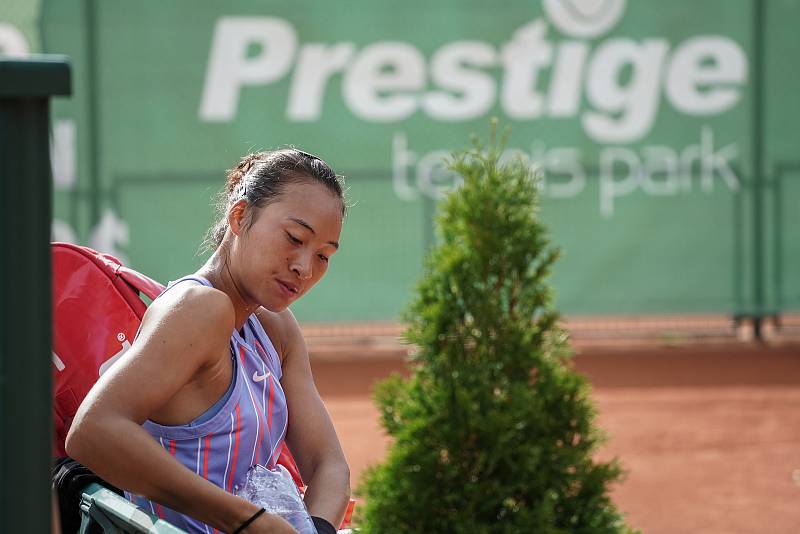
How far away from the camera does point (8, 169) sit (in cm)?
134

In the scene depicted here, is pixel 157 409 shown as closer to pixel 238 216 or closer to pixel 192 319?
pixel 192 319

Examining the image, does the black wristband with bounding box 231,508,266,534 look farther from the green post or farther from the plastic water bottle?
the green post

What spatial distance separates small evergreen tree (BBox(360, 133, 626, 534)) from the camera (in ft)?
6.12

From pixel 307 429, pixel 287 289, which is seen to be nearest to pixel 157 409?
pixel 287 289

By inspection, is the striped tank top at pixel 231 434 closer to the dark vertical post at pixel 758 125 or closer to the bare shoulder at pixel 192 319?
the bare shoulder at pixel 192 319

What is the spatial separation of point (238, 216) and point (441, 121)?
691 cm

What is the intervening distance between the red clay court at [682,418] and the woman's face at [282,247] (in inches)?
64.8

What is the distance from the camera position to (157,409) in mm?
2221

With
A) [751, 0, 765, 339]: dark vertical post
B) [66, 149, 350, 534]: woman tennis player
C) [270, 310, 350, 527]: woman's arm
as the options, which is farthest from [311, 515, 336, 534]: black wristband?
[751, 0, 765, 339]: dark vertical post

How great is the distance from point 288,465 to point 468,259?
1.03 metres

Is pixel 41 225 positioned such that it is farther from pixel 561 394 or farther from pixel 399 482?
pixel 561 394

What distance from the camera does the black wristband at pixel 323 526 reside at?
97.0 inches

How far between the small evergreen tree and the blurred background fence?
714 centimetres

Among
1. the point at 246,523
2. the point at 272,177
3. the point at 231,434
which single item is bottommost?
the point at 246,523
